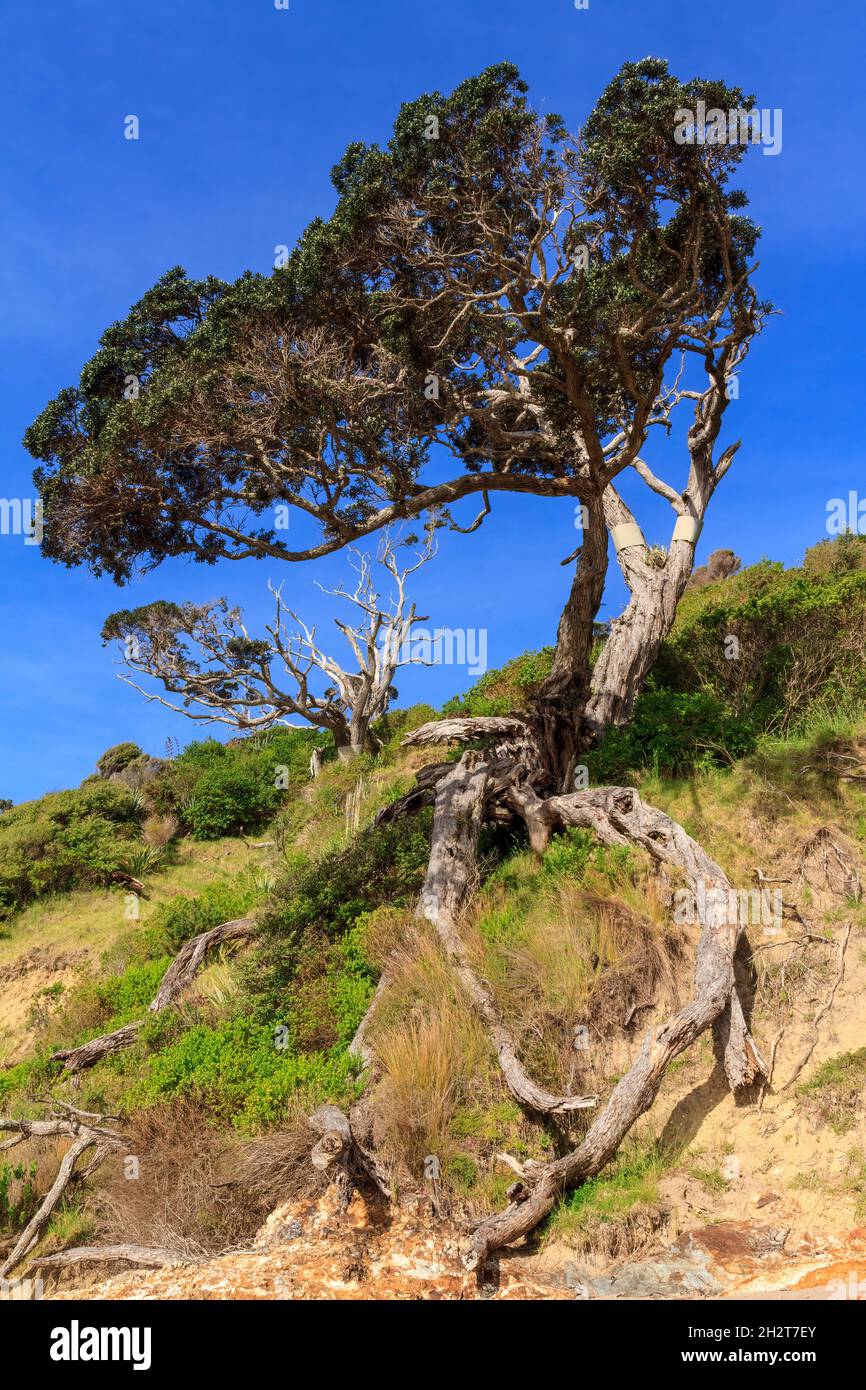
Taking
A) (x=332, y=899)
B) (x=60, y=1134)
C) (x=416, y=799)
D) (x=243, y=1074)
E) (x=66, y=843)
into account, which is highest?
(x=416, y=799)

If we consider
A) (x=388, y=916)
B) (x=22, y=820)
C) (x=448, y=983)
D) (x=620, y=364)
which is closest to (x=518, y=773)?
(x=388, y=916)

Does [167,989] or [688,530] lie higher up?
[688,530]

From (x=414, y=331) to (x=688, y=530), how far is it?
660 cm

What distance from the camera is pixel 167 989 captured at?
12.4m

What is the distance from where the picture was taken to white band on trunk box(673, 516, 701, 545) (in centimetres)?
1577

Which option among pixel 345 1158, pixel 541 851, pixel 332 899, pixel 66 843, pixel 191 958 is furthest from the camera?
pixel 66 843

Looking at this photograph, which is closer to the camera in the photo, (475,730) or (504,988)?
(504,988)

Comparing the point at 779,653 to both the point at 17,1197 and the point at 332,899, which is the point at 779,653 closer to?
the point at 332,899

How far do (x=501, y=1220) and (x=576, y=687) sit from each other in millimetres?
8618

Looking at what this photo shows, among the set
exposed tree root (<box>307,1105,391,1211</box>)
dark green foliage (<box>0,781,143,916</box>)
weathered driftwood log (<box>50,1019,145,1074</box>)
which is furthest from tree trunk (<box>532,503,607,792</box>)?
dark green foliage (<box>0,781,143,916</box>)

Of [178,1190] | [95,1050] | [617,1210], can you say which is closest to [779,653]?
[617,1210]

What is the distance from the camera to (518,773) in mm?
12492

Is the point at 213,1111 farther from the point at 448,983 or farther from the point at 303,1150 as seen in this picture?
the point at 448,983

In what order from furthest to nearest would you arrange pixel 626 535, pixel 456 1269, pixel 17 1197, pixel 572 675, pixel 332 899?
pixel 626 535
pixel 572 675
pixel 332 899
pixel 17 1197
pixel 456 1269
